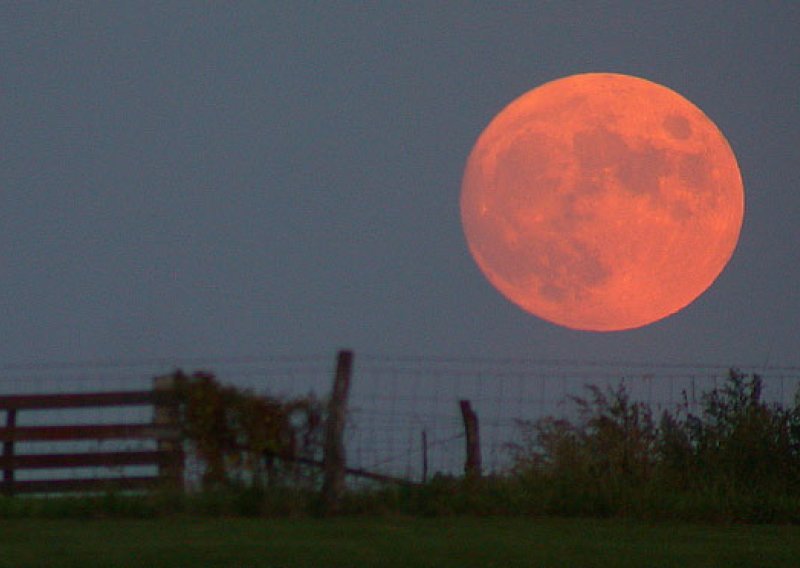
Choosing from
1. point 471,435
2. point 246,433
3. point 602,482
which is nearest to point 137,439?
point 246,433

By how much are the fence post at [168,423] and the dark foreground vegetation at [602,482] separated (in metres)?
0.48

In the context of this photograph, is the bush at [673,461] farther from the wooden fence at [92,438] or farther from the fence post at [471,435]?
the wooden fence at [92,438]

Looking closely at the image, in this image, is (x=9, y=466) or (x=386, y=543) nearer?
(x=386, y=543)

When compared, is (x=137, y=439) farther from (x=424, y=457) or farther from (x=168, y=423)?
(x=424, y=457)

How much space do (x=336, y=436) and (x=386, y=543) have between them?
2.90m

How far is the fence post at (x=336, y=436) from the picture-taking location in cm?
1166

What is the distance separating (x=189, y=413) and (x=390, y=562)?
5.29m

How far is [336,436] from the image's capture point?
1195 cm

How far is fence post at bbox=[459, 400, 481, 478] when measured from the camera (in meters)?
13.1

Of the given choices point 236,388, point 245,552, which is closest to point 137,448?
point 236,388

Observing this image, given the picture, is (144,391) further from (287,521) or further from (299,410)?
(287,521)

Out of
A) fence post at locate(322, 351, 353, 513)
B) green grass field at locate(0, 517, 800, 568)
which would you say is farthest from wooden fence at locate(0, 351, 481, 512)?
green grass field at locate(0, 517, 800, 568)

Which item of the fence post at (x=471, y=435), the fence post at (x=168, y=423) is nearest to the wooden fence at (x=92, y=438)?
the fence post at (x=168, y=423)

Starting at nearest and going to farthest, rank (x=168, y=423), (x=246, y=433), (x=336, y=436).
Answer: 1. (x=336, y=436)
2. (x=246, y=433)
3. (x=168, y=423)
